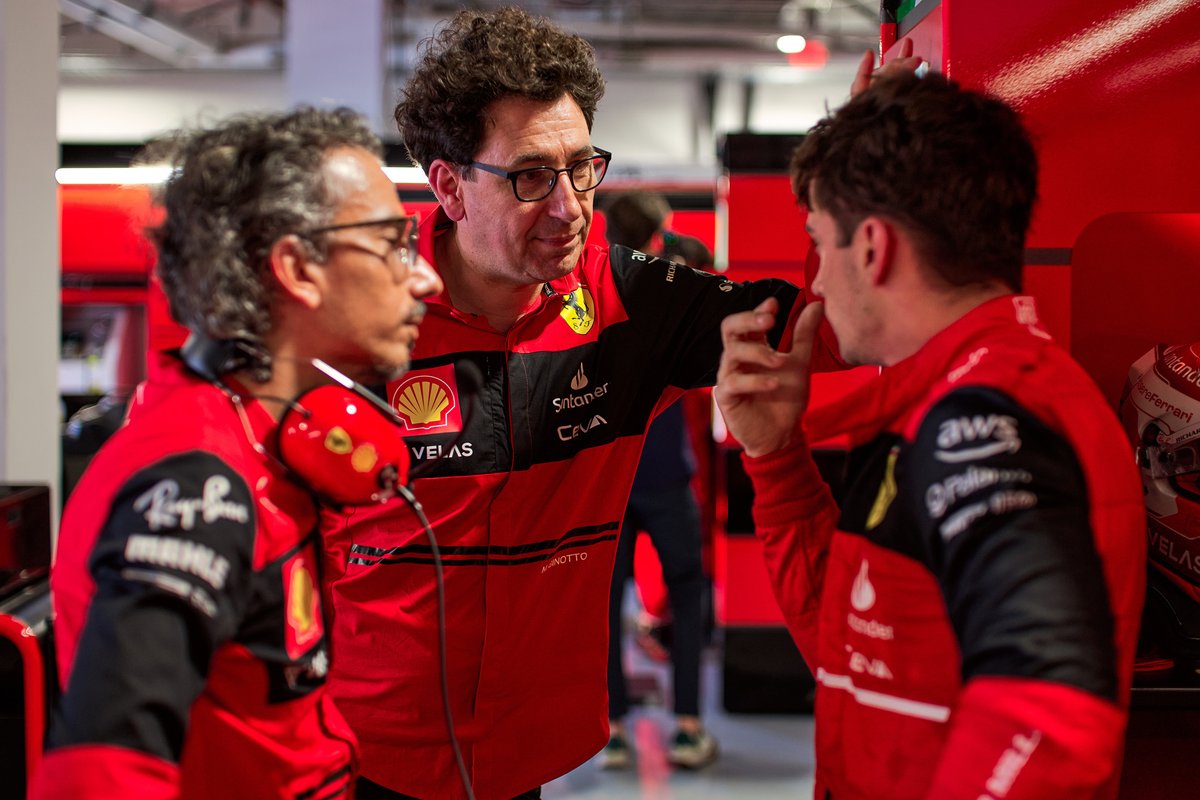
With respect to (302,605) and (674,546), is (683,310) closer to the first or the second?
(302,605)

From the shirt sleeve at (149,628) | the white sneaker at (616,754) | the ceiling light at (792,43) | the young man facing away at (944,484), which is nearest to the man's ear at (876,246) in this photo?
the young man facing away at (944,484)

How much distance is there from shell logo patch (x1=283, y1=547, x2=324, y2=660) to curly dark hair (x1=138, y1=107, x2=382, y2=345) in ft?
0.82

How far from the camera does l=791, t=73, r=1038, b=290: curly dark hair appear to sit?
112 centimetres

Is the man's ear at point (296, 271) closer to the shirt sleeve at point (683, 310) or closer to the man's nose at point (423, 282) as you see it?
the man's nose at point (423, 282)

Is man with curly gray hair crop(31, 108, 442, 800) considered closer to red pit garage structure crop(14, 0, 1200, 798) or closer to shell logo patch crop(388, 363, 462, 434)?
red pit garage structure crop(14, 0, 1200, 798)

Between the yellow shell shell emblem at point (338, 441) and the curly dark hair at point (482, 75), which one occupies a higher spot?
the curly dark hair at point (482, 75)

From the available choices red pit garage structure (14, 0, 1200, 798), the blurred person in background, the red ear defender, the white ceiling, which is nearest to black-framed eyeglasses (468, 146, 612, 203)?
red pit garage structure (14, 0, 1200, 798)

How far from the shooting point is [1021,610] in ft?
3.02

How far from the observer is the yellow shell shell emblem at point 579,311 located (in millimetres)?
1837

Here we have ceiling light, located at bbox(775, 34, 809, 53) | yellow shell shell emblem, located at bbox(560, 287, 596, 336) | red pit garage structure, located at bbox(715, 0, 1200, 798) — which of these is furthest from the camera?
ceiling light, located at bbox(775, 34, 809, 53)

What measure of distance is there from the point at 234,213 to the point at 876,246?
27.3 inches

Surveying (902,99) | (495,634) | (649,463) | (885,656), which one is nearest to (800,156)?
(902,99)

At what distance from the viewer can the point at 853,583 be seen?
118 centimetres

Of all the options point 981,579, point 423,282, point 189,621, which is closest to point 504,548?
point 423,282
